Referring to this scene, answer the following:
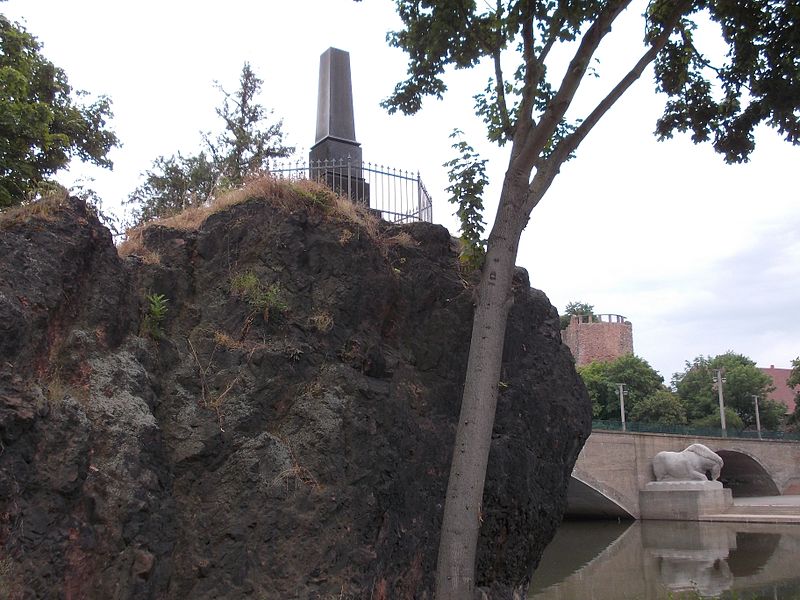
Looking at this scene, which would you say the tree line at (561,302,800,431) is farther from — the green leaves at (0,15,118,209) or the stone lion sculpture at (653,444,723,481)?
the green leaves at (0,15,118,209)

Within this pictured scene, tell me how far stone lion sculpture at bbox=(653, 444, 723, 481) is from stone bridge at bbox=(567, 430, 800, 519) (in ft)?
3.36

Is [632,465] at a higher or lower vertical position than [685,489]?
higher

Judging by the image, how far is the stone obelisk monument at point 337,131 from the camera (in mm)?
11516

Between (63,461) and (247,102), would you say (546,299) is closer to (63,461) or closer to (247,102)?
(63,461)

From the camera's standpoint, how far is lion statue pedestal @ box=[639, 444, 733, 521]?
36.0 m

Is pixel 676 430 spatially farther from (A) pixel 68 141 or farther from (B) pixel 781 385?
(B) pixel 781 385

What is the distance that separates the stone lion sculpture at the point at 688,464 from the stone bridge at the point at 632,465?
102 cm

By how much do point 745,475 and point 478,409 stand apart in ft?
162

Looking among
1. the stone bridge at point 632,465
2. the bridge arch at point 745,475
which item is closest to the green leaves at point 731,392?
the bridge arch at point 745,475

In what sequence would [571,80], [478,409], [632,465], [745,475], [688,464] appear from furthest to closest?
1. [745,475]
2. [632,465]
3. [688,464]
4. [571,80]
5. [478,409]

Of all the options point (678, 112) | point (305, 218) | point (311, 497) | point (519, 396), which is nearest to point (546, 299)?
point (519, 396)

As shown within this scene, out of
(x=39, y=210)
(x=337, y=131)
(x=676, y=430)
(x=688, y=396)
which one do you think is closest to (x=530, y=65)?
(x=39, y=210)

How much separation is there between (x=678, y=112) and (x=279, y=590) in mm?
8129

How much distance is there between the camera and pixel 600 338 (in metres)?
78.4
